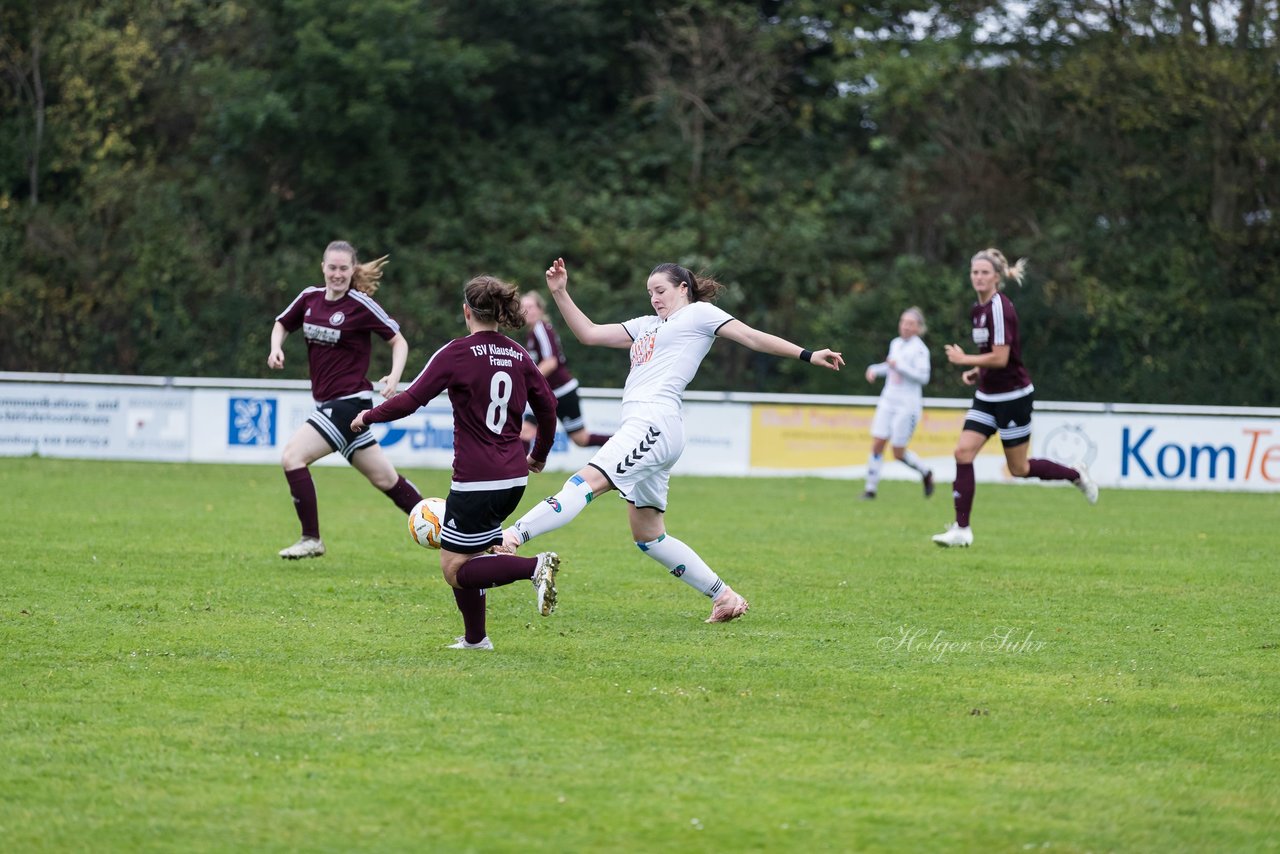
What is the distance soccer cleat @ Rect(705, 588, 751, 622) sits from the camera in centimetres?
799

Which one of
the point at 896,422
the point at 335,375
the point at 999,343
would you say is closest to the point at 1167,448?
the point at 896,422

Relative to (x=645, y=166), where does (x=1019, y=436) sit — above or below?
below

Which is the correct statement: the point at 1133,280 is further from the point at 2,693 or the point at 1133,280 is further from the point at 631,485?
the point at 2,693

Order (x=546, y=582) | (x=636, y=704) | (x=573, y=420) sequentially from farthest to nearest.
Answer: (x=573, y=420) < (x=546, y=582) < (x=636, y=704)

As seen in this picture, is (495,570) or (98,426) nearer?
(495,570)

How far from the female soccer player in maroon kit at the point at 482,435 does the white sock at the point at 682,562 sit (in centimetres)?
109

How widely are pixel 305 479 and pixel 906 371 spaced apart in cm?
869

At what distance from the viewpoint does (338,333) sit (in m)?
10.5

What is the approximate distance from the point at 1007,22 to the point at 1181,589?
853 inches

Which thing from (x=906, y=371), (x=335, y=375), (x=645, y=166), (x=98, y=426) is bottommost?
(x=98, y=426)

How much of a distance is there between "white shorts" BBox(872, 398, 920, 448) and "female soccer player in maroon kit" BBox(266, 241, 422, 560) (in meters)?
8.10

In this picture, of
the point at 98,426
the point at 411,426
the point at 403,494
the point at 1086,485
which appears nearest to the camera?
the point at 403,494

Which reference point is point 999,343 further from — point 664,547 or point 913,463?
point 913,463

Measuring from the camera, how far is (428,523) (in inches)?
302
